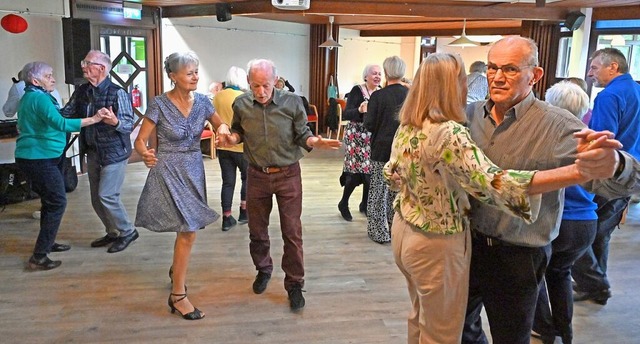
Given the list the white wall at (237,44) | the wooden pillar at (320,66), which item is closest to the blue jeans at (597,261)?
the white wall at (237,44)

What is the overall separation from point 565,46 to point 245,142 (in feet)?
23.3

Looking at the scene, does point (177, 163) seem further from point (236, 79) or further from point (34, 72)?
point (236, 79)

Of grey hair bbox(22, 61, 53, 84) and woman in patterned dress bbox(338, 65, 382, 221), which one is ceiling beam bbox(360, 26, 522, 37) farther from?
grey hair bbox(22, 61, 53, 84)

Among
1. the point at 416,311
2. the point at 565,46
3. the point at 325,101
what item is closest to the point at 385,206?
the point at 416,311

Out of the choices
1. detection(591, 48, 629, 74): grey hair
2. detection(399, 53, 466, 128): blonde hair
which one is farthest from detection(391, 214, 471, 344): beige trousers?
detection(591, 48, 629, 74): grey hair

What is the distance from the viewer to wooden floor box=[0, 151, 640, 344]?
2914 mm

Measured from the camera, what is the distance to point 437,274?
1.89 metres

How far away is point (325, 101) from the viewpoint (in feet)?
36.5

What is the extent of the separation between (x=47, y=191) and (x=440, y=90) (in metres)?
3.02

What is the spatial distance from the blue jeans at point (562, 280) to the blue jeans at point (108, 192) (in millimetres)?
3084

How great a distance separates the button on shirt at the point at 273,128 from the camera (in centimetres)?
307

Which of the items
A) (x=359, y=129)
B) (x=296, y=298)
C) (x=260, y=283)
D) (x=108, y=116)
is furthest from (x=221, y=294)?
(x=359, y=129)

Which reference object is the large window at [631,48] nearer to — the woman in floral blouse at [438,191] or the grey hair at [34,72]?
the woman in floral blouse at [438,191]

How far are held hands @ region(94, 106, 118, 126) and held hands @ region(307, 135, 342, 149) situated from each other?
155 cm
